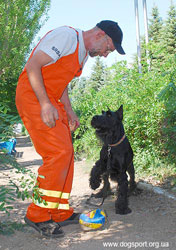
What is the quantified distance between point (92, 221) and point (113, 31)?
6.69 feet

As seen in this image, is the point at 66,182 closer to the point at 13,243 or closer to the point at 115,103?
the point at 13,243

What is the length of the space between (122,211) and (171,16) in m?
33.5

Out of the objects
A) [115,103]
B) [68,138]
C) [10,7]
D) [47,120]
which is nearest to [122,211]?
[68,138]

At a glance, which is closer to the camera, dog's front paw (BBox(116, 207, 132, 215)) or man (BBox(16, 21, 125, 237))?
man (BBox(16, 21, 125, 237))

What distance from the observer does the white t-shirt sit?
2475 mm

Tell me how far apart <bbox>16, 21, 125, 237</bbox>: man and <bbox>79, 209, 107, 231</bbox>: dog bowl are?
0.29m

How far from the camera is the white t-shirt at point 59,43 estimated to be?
8.12 feet

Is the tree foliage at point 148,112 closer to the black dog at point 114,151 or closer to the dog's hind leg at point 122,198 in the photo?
the black dog at point 114,151

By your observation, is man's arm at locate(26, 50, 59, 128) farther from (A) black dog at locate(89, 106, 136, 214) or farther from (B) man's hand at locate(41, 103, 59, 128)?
(A) black dog at locate(89, 106, 136, 214)

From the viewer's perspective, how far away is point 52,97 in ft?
8.98

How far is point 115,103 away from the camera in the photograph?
18.9 ft

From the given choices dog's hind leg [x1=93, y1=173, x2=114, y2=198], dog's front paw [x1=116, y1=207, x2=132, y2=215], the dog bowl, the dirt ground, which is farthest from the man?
dog's hind leg [x1=93, y1=173, x2=114, y2=198]

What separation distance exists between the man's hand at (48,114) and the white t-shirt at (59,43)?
0.46 m

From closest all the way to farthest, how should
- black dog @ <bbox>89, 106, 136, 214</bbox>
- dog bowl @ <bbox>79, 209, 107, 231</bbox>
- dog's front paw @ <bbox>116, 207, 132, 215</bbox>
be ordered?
1. dog bowl @ <bbox>79, 209, 107, 231</bbox>
2. dog's front paw @ <bbox>116, 207, 132, 215</bbox>
3. black dog @ <bbox>89, 106, 136, 214</bbox>
